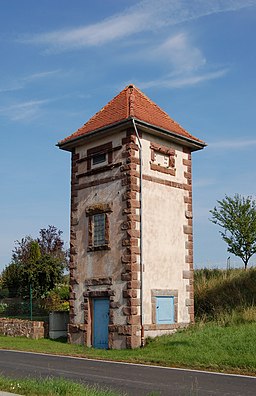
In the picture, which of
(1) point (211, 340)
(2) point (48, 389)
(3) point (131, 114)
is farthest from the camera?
(3) point (131, 114)

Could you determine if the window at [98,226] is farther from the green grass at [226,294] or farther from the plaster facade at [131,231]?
the green grass at [226,294]

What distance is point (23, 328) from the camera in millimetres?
23719

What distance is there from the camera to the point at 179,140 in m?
22.2

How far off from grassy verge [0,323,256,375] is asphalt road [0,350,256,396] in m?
1.01

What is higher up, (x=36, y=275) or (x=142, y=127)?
(x=142, y=127)

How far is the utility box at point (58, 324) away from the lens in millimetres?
23203

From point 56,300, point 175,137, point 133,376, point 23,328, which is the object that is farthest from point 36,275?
point 133,376

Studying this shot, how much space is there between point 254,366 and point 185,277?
8469mm

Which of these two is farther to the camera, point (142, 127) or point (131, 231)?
point (142, 127)

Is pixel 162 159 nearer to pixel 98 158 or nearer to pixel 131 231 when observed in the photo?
pixel 98 158

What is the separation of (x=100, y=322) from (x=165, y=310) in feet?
8.43

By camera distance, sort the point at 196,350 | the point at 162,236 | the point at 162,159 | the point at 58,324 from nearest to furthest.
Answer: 1. the point at 196,350
2. the point at 162,236
3. the point at 162,159
4. the point at 58,324

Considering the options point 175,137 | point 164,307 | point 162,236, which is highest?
point 175,137

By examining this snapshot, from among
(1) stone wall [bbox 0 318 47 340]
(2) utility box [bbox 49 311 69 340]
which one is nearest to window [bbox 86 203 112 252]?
(2) utility box [bbox 49 311 69 340]
